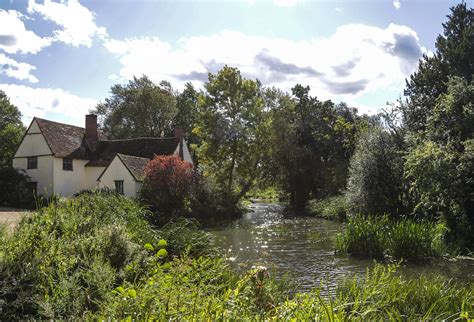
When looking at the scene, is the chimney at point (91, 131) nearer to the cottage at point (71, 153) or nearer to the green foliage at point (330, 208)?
the cottage at point (71, 153)

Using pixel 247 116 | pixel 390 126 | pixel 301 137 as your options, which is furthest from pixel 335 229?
pixel 301 137

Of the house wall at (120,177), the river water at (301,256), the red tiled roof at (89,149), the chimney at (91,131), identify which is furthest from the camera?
the chimney at (91,131)

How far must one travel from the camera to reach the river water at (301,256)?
12.2 metres

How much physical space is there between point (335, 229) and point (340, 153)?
18.1m

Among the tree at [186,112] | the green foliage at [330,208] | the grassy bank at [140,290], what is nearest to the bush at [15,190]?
the green foliage at [330,208]

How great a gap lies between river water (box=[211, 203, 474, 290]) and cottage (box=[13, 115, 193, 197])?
13.3 m

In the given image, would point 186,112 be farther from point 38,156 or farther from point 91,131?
point 38,156

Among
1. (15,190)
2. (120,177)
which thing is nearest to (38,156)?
(15,190)

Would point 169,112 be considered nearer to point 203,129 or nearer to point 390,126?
point 203,129

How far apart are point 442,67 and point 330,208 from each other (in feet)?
40.4

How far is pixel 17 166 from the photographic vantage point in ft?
122

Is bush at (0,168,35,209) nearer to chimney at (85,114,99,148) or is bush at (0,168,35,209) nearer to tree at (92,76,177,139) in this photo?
chimney at (85,114,99,148)

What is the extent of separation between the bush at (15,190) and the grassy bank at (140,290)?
Answer: 81.6 ft

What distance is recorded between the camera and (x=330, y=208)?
30.8 m
